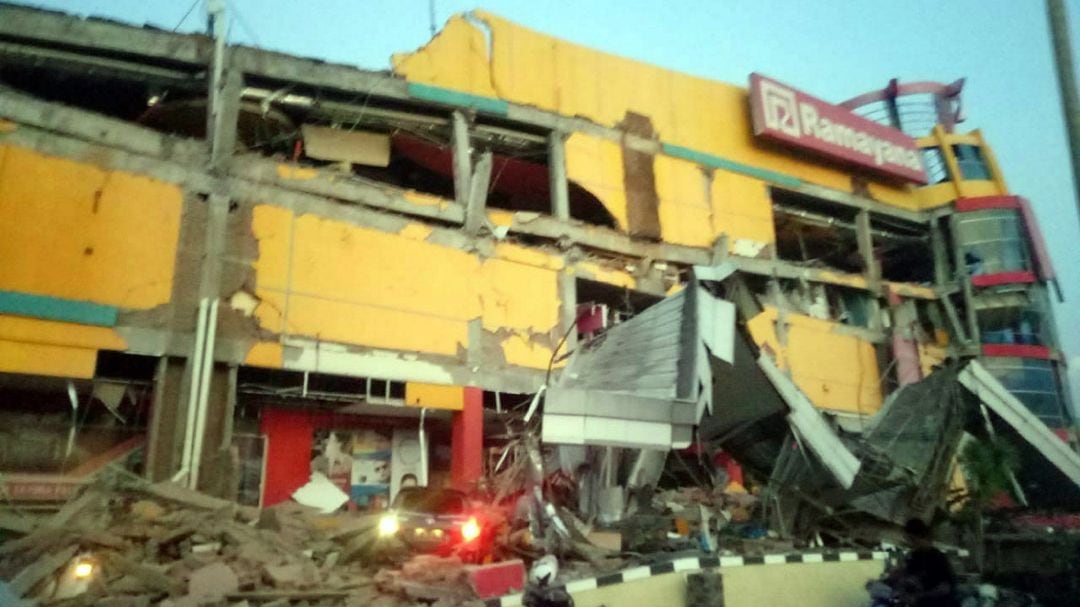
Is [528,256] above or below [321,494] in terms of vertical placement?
above

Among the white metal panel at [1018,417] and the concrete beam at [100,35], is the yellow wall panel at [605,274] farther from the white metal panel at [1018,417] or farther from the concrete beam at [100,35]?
the concrete beam at [100,35]

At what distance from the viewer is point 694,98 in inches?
901

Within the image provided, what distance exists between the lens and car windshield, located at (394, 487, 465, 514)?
1086cm

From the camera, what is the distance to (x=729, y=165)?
22.7 metres

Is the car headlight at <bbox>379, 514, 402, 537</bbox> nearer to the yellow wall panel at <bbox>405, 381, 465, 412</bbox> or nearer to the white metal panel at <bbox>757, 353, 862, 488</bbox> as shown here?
the yellow wall panel at <bbox>405, 381, 465, 412</bbox>

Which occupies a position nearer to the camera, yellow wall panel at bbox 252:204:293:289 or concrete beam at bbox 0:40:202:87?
concrete beam at bbox 0:40:202:87

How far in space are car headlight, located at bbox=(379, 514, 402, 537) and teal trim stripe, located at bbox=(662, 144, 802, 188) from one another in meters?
15.2

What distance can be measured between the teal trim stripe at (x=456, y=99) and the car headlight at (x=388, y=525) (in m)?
10.9

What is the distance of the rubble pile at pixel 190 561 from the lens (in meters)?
7.10

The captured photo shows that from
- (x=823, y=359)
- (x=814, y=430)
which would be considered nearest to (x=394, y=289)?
(x=814, y=430)

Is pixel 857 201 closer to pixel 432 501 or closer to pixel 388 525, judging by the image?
pixel 432 501

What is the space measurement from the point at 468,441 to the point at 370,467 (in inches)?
94.7

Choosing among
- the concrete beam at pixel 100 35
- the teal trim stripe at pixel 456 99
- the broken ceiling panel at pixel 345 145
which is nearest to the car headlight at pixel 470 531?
the broken ceiling panel at pixel 345 145

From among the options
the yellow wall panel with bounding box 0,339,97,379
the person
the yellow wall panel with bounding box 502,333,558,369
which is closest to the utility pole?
the person
